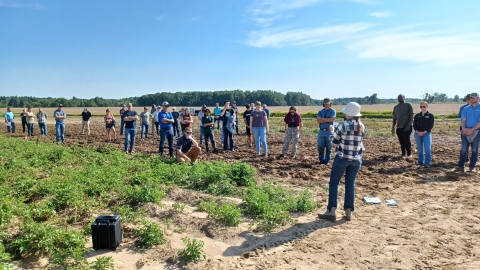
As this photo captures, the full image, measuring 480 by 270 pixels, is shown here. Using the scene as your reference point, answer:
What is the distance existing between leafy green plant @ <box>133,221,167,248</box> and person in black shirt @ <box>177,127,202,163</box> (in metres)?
4.56

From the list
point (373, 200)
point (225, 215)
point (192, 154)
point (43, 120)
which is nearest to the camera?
point (225, 215)

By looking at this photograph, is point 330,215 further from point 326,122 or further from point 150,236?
point 326,122

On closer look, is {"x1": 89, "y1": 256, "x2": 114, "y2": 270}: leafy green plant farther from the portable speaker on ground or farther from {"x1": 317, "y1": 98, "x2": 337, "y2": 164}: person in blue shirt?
{"x1": 317, "y1": 98, "x2": 337, "y2": 164}: person in blue shirt

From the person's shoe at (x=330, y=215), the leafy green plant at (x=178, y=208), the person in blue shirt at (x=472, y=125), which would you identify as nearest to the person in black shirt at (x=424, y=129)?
the person in blue shirt at (x=472, y=125)

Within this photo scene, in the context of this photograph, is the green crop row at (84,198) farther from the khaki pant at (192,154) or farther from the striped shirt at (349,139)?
the striped shirt at (349,139)

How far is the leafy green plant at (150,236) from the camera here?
14.8 feet

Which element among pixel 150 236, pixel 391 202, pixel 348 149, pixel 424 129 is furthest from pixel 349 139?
pixel 424 129

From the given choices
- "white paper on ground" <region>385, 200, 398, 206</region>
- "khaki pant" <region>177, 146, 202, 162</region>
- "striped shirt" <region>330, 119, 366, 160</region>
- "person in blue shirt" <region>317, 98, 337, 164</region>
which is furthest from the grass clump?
"person in blue shirt" <region>317, 98, 337, 164</region>

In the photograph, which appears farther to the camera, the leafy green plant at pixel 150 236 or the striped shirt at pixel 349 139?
the striped shirt at pixel 349 139

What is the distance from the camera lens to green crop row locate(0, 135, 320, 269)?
4.18 metres

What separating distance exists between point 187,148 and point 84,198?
12.8 feet

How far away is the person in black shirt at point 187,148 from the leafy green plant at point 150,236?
4563mm

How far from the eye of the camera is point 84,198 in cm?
600

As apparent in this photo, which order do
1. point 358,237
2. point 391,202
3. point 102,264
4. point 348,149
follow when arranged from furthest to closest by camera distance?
1. point 391,202
2. point 348,149
3. point 358,237
4. point 102,264
